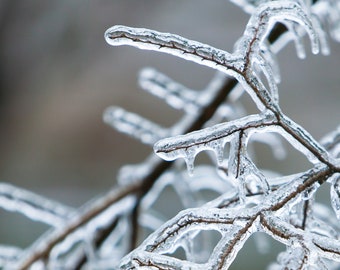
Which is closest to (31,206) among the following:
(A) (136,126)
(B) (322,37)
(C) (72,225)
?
(C) (72,225)

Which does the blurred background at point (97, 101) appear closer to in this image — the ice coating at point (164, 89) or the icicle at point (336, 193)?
the ice coating at point (164, 89)

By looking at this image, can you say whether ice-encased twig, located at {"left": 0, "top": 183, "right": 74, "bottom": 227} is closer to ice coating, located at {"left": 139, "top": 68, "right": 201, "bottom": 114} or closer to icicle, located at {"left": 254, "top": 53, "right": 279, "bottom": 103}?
ice coating, located at {"left": 139, "top": 68, "right": 201, "bottom": 114}

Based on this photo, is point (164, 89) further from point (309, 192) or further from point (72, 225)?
point (309, 192)

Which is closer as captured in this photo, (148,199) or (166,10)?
(148,199)

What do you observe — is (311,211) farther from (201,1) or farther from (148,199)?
(201,1)

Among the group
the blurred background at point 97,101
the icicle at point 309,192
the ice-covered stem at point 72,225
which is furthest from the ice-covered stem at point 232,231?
the blurred background at point 97,101

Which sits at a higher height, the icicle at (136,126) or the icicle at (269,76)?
the icicle at (269,76)

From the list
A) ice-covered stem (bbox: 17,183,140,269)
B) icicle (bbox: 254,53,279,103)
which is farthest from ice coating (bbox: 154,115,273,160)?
ice-covered stem (bbox: 17,183,140,269)

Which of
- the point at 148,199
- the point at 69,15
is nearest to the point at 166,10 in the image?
the point at 69,15
